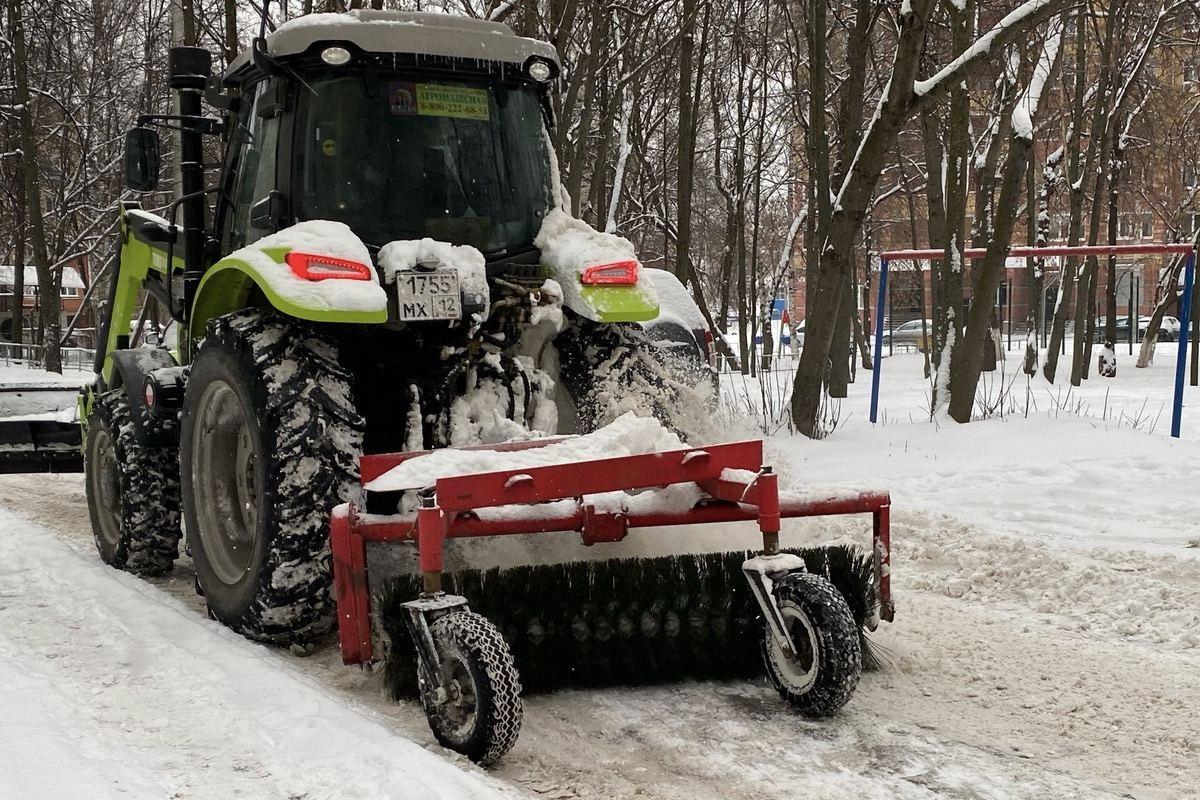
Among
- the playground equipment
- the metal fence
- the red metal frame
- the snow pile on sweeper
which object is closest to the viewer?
the snow pile on sweeper

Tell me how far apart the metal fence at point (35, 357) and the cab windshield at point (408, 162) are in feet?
82.6

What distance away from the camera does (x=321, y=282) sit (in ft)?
14.2

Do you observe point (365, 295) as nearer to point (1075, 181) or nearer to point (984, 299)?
point (984, 299)

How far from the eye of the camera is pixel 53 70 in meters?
26.5

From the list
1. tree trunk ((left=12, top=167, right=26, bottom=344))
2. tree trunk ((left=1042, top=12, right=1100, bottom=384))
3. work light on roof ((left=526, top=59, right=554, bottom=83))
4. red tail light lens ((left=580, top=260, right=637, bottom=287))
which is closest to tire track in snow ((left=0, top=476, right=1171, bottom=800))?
red tail light lens ((left=580, top=260, right=637, bottom=287))

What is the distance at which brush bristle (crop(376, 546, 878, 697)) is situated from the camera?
13.1 ft

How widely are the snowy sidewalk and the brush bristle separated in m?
0.46

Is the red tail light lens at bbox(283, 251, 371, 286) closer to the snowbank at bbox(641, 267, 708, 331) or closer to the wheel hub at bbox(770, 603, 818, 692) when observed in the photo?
the wheel hub at bbox(770, 603, 818, 692)

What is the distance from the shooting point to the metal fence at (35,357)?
1142 inches

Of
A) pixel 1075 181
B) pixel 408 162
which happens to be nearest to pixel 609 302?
pixel 408 162

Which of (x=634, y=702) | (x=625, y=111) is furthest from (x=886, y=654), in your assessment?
(x=625, y=111)

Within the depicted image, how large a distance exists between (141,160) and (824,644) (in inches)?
154

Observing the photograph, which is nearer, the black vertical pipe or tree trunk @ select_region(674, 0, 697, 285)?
the black vertical pipe

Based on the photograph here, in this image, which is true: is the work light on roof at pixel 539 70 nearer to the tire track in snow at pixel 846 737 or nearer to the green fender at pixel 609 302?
the green fender at pixel 609 302
